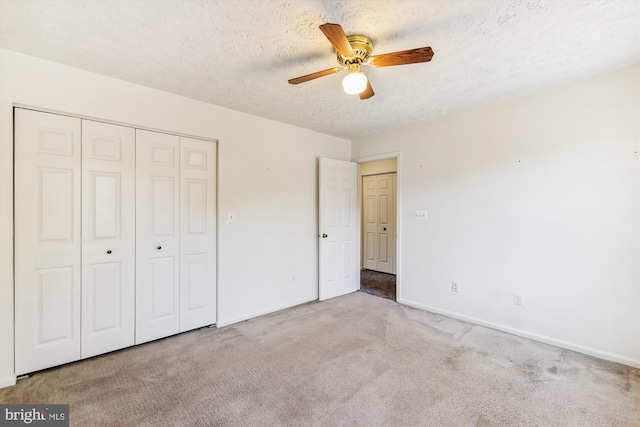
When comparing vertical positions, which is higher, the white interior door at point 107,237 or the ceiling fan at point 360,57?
the ceiling fan at point 360,57

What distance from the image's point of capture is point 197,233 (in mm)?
2977

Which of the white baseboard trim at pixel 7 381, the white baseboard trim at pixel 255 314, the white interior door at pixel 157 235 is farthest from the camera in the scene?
the white baseboard trim at pixel 255 314

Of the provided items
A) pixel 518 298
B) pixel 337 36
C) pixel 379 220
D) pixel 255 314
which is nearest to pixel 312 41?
pixel 337 36

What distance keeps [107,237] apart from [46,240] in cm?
39

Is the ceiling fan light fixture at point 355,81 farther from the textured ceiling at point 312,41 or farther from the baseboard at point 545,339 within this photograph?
the baseboard at point 545,339

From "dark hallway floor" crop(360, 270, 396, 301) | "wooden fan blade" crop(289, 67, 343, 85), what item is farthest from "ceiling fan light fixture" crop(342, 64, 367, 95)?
"dark hallway floor" crop(360, 270, 396, 301)

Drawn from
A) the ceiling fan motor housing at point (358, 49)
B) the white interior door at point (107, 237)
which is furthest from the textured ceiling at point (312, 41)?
the white interior door at point (107, 237)

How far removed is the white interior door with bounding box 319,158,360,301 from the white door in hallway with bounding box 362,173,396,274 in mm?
1404

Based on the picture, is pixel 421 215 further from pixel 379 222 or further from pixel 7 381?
pixel 7 381

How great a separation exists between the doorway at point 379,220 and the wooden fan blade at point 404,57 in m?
3.62

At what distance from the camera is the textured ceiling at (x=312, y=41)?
1.60m

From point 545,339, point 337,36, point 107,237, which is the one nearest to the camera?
point 337,36

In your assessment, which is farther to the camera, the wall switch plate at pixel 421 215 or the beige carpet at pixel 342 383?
the wall switch plate at pixel 421 215

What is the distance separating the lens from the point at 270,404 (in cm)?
185
